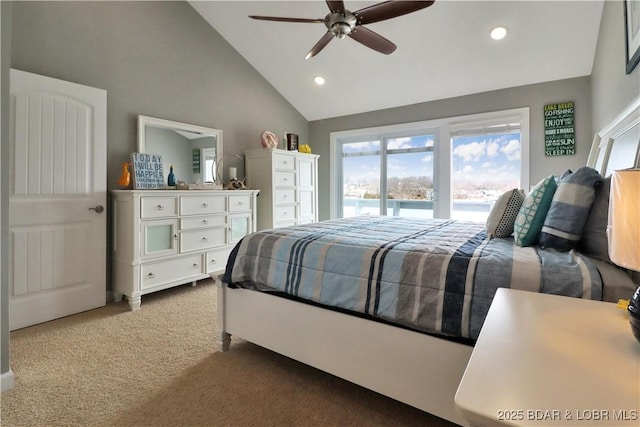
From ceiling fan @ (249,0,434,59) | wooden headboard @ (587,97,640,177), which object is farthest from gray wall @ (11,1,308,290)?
wooden headboard @ (587,97,640,177)

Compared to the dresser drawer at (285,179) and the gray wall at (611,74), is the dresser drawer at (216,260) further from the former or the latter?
the gray wall at (611,74)

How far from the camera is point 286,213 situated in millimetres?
4223

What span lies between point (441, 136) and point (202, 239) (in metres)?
3.25

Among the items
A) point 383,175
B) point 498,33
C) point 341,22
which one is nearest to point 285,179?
point 383,175

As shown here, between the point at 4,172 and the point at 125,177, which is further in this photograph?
the point at 125,177

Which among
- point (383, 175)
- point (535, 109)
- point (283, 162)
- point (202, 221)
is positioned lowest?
point (202, 221)

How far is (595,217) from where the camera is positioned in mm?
1282

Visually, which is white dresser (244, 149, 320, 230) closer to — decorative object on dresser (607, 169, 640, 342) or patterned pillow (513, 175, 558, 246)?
patterned pillow (513, 175, 558, 246)

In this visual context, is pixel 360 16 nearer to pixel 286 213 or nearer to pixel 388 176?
pixel 286 213

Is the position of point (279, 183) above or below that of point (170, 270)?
above

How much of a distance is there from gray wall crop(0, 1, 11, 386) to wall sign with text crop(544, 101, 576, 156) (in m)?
4.47

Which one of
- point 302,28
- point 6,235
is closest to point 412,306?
point 6,235

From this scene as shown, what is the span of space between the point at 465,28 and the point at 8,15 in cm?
344

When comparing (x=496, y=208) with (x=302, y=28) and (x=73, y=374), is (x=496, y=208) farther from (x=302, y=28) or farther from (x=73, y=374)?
(x=302, y=28)
